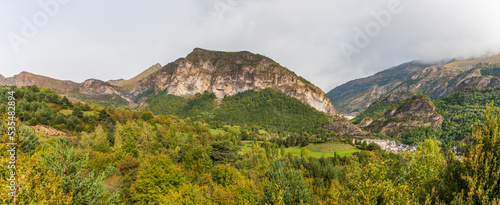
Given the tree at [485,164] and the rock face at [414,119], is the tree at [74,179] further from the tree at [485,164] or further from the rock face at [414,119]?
the rock face at [414,119]

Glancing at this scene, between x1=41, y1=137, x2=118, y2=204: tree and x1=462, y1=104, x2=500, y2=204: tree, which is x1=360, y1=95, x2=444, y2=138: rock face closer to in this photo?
x1=462, y1=104, x2=500, y2=204: tree

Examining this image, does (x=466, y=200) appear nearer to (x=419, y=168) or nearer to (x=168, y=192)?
(x=419, y=168)

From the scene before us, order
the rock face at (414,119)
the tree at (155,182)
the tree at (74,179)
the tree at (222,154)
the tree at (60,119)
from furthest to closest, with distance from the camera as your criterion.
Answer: the rock face at (414,119) < the tree at (60,119) < the tree at (222,154) < the tree at (155,182) < the tree at (74,179)

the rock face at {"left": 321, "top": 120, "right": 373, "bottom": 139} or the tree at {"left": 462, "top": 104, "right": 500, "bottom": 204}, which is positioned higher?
the tree at {"left": 462, "top": 104, "right": 500, "bottom": 204}

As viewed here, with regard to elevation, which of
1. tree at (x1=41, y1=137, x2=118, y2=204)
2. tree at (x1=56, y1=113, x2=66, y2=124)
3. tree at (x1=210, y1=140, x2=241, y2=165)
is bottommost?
tree at (x1=210, y1=140, x2=241, y2=165)

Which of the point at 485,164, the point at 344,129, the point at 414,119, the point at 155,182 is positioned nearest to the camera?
the point at 485,164

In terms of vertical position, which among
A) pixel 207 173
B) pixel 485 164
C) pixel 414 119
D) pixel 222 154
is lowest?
pixel 414 119

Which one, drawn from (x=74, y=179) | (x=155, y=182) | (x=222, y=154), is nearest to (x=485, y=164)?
(x=74, y=179)

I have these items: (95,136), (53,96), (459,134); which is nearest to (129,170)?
(95,136)

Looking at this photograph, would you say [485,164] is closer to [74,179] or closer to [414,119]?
[74,179]

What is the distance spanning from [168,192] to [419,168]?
82.1 feet

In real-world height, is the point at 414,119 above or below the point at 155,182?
below

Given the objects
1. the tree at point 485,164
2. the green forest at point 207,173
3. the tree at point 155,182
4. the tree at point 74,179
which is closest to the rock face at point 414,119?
the green forest at point 207,173

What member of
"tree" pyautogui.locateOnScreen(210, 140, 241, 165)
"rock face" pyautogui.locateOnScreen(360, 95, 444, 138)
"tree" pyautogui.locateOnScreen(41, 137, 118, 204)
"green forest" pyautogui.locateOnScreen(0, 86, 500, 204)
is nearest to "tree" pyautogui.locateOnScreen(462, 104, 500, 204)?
"green forest" pyautogui.locateOnScreen(0, 86, 500, 204)
